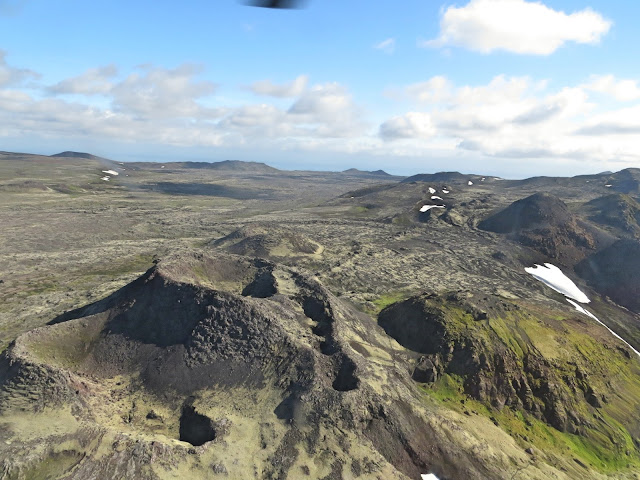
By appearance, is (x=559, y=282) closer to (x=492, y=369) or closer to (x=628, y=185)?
(x=492, y=369)

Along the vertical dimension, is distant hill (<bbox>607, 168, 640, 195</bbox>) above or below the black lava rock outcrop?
above

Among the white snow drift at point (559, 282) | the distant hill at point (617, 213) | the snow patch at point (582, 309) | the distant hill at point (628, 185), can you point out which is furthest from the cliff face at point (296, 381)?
the distant hill at point (628, 185)

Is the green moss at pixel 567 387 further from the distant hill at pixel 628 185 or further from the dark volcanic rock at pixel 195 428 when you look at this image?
the distant hill at pixel 628 185

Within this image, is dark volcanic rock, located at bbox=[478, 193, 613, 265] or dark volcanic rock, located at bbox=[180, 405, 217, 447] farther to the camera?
dark volcanic rock, located at bbox=[478, 193, 613, 265]

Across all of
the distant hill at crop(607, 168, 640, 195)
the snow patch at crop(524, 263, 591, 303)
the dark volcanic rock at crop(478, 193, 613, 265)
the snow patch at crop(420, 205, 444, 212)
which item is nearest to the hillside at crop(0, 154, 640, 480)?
the snow patch at crop(524, 263, 591, 303)

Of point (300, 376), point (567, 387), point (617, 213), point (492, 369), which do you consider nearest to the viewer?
point (300, 376)

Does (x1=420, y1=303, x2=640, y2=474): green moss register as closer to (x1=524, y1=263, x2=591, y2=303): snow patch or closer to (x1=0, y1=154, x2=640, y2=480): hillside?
(x1=0, y1=154, x2=640, y2=480): hillside

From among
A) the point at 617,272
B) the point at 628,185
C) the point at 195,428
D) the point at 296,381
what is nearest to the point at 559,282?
the point at 617,272

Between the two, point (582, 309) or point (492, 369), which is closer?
point (492, 369)

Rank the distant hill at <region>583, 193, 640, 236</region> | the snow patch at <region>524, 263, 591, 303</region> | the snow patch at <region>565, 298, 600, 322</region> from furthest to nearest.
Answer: the distant hill at <region>583, 193, 640, 236</region> < the snow patch at <region>524, 263, 591, 303</region> < the snow patch at <region>565, 298, 600, 322</region>
